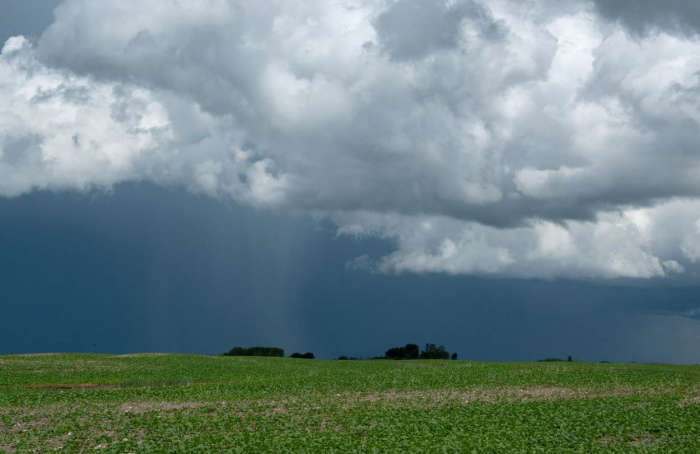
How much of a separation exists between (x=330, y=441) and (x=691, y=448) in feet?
42.7

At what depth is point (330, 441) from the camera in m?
22.7

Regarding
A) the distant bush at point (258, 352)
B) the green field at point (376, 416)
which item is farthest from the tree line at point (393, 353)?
the green field at point (376, 416)

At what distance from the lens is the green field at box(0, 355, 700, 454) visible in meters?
22.9

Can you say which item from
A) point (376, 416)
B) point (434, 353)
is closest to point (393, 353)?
point (434, 353)

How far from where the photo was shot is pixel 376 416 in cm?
2745

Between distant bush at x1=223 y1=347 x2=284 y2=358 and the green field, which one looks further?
distant bush at x1=223 y1=347 x2=284 y2=358

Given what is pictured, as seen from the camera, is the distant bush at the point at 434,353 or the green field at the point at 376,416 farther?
the distant bush at the point at 434,353

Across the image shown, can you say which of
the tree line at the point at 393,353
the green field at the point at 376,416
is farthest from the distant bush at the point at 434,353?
the green field at the point at 376,416

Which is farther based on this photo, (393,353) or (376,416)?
(393,353)

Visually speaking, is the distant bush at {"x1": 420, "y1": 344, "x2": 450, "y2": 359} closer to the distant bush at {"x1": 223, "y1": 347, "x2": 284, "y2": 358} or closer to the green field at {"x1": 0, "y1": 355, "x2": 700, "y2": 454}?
the distant bush at {"x1": 223, "y1": 347, "x2": 284, "y2": 358}

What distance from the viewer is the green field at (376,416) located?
22938mm

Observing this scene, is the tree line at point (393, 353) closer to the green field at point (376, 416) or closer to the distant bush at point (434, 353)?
the distant bush at point (434, 353)

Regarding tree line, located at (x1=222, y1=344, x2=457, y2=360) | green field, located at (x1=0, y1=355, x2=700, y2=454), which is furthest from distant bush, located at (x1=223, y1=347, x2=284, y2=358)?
green field, located at (x1=0, y1=355, x2=700, y2=454)

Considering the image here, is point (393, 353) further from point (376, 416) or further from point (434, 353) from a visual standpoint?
→ point (376, 416)
